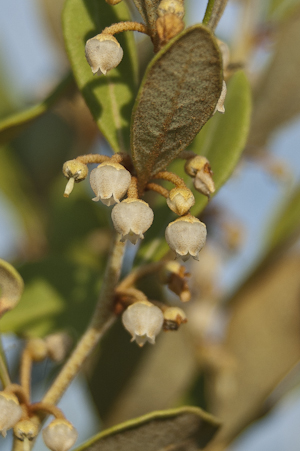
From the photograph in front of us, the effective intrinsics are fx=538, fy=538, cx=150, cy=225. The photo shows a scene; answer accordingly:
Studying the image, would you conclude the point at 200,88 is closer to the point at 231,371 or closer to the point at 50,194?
the point at 231,371

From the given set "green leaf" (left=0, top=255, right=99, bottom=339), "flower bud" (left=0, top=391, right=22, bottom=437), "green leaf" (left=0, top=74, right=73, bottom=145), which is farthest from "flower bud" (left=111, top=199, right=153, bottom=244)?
"green leaf" (left=0, top=255, right=99, bottom=339)

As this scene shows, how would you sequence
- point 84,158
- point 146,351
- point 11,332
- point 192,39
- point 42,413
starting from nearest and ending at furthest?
1. point 192,39
2. point 84,158
3. point 42,413
4. point 11,332
5. point 146,351

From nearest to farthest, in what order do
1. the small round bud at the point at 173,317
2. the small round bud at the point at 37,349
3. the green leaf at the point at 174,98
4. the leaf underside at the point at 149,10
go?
the green leaf at the point at 174,98, the leaf underside at the point at 149,10, the small round bud at the point at 173,317, the small round bud at the point at 37,349

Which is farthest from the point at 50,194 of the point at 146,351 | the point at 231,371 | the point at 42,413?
the point at 42,413

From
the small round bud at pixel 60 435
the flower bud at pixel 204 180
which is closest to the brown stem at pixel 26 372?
the small round bud at pixel 60 435

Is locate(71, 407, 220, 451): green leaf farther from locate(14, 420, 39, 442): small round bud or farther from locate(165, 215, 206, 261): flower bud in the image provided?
locate(165, 215, 206, 261): flower bud

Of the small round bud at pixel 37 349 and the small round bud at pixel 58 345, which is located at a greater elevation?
the small round bud at pixel 37 349

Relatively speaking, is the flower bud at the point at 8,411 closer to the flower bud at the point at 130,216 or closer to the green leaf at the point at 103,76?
the flower bud at the point at 130,216
